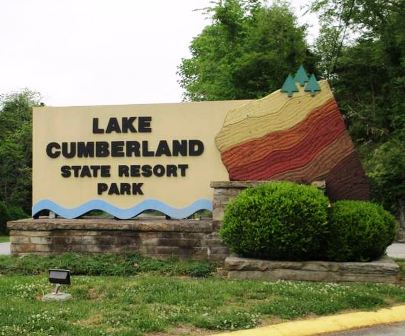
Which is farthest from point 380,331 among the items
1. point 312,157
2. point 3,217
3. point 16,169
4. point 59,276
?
point 16,169

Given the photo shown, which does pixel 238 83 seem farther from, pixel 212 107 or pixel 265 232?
pixel 265 232

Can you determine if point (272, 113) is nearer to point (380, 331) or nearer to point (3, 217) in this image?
point (380, 331)

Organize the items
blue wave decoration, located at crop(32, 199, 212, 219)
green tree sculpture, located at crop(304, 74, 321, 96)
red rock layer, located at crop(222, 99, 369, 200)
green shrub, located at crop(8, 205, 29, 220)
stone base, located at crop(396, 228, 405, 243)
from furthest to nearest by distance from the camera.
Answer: green shrub, located at crop(8, 205, 29, 220)
stone base, located at crop(396, 228, 405, 243)
blue wave decoration, located at crop(32, 199, 212, 219)
green tree sculpture, located at crop(304, 74, 321, 96)
red rock layer, located at crop(222, 99, 369, 200)

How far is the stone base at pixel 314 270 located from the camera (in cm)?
821

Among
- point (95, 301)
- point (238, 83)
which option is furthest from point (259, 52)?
point (95, 301)

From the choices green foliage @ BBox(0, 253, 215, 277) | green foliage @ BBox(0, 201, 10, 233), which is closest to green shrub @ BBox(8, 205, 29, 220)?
green foliage @ BBox(0, 201, 10, 233)

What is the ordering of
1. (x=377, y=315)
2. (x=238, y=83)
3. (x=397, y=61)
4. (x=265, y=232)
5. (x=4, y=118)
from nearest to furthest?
(x=377, y=315) → (x=265, y=232) → (x=397, y=61) → (x=238, y=83) → (x=4, y=118)

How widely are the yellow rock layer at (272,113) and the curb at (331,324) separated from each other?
4364 millimetres

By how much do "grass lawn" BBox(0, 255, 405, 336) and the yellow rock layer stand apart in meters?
2.94

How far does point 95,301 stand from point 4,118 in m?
32.4

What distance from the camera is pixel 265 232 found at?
27.2 ft

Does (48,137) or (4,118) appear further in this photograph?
(4,118)

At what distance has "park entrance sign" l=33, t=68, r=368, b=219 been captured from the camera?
397 inches

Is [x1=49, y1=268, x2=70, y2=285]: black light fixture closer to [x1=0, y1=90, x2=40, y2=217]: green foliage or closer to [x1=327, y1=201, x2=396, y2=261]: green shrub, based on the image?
[x1=327, y1=201, x2=396, y2=261]: green shrub
